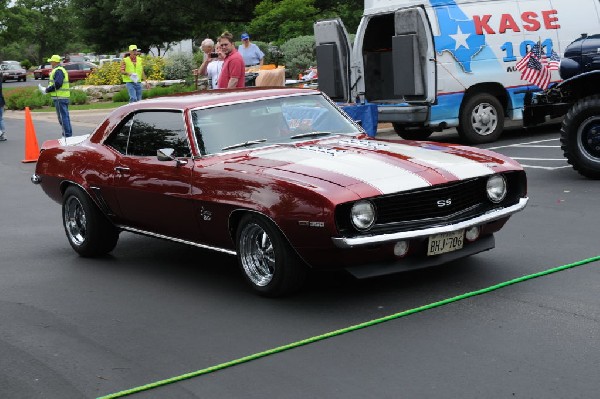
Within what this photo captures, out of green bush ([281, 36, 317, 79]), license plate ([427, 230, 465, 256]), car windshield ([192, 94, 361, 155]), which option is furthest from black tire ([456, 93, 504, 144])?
green bush ([281, 36, 317, 79])

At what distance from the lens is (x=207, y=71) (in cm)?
1627

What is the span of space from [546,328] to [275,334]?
1.59m

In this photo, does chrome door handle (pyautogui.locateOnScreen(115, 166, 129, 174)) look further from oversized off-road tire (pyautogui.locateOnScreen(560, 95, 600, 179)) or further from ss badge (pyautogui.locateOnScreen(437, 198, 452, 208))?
oversized off-road tire (pyautogui.locateOnScreen(560, 95, 600, 179))

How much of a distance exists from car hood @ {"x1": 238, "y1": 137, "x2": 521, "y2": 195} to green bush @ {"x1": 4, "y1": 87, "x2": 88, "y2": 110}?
1090 inches

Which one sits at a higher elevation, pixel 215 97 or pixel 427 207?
pixel 215 97

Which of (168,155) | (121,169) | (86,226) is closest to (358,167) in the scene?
(168,155)

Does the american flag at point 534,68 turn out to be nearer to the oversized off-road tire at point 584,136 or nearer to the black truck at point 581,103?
the black truck at point 581,103

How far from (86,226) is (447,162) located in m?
3.35

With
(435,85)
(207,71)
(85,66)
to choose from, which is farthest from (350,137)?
(85,66)

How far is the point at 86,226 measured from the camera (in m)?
8.64

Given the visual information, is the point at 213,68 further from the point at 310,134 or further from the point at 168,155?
the point at 168,155

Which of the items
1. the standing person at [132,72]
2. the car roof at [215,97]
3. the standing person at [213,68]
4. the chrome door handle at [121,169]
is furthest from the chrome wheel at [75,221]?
the standing person at [132,72]

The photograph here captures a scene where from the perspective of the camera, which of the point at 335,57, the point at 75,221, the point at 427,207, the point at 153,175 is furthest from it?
the point at 335,57

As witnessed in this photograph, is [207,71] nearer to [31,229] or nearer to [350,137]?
[31,229]
